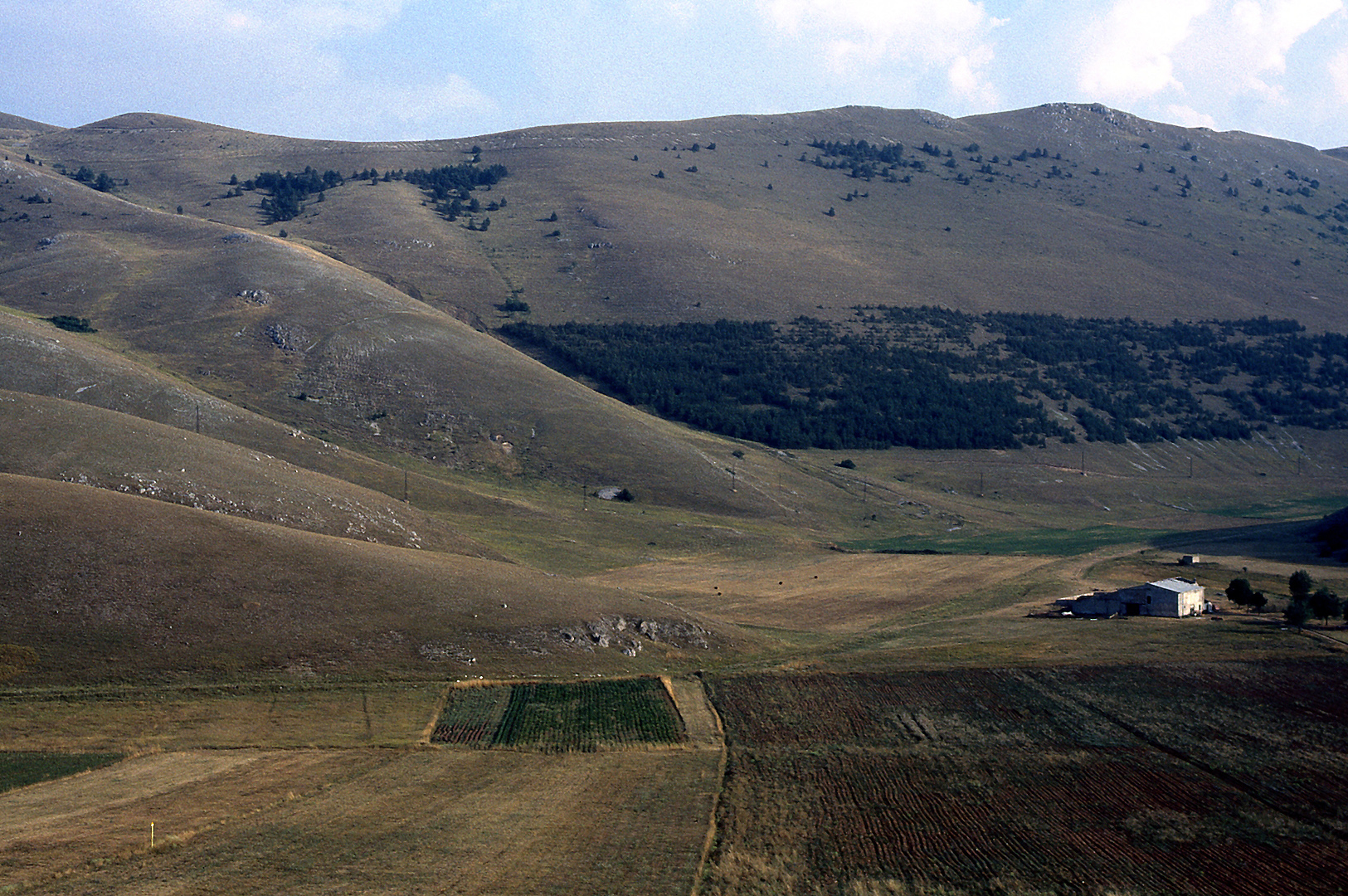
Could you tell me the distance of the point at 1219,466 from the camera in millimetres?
171125

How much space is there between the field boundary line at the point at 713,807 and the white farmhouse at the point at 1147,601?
38157 mm

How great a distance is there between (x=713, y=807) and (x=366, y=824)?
10658 mm

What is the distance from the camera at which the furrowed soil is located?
2506cm

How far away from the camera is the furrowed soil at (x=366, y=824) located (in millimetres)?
25062

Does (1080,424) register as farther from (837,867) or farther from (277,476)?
(837,867)

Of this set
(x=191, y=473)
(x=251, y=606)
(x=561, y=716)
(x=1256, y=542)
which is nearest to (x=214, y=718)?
(x=251, y=606)

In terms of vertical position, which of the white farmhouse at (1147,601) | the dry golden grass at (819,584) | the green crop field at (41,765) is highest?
the green crop field at (41,765)

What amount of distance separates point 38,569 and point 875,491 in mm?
108791

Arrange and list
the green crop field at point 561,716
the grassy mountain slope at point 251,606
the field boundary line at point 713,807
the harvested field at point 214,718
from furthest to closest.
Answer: the grassy mountain slope at point 251,606 → the green crop field at point 561,716 → the harvested field at point 214,718 → the field boundary line at point 713,807

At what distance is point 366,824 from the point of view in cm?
2967

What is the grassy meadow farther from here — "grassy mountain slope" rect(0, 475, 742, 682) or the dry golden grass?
the dry golden grass

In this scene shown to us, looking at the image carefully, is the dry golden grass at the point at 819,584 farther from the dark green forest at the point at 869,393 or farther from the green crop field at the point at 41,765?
the dark green forest at the point at 869,393

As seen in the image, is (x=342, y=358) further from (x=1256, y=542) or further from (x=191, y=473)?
(x=1256, y=542)

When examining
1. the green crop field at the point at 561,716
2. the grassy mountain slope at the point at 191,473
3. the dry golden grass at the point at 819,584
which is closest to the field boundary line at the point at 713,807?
the green crop field at the point at 561,716
